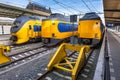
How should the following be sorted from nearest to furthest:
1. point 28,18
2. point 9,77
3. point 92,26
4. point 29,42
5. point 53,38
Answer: point 9,77
point 92,26
point 53,38
point 28,18
point 29,42

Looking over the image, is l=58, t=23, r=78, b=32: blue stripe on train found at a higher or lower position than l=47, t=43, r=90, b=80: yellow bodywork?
higher

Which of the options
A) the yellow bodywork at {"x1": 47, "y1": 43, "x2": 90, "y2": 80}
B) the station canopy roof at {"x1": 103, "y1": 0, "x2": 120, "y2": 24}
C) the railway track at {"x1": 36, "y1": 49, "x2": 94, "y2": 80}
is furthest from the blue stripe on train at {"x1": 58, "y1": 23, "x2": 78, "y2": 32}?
the railway track at {"x1": 36, "y1": 49, "x2": 94, "y2": 80}

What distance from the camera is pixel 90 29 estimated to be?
11.9 metres

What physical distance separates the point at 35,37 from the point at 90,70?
953 cm

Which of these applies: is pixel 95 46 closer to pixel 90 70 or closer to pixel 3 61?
pixel 90 70

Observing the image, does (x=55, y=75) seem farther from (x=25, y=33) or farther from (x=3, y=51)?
(x=25, y=33)

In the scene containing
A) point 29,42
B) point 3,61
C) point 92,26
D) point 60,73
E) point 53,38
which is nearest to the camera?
point 60,73

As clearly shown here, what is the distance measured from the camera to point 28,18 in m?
13.8

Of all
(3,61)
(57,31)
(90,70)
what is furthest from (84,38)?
(3,61)

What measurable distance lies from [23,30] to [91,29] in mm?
6389

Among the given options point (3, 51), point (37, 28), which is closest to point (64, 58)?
point (3, 51)

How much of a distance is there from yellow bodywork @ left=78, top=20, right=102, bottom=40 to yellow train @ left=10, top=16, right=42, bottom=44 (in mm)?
5010

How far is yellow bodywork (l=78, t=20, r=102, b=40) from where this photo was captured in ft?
37.9

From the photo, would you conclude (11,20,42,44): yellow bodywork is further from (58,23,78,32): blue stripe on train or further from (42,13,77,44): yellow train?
(58,23,78,32): blue stripe on train
